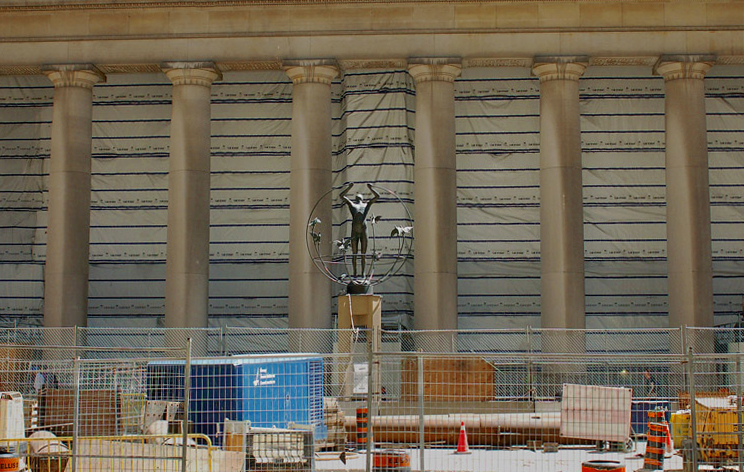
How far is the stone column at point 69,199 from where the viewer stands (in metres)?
30.3

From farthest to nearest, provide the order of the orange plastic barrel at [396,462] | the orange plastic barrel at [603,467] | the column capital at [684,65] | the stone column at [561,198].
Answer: the column capital at [684,65] < the stone column at [561,198] < the orange plastic barrel at [396,462] < the orange plastic barrel at [603,467]

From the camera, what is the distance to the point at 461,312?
35.3 metres

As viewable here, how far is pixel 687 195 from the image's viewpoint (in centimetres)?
2970

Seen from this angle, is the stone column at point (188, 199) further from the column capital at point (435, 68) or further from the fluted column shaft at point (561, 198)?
the fluted column shaft at point (561, 198)

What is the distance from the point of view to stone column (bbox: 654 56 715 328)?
29.4m

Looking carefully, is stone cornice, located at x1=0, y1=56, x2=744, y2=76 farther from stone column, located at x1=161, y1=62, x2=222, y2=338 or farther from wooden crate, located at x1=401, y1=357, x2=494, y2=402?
wooden crate, located at x1=401, y1=357, x2=494, y2=402

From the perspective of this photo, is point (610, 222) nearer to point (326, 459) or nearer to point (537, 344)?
point (537, 344)

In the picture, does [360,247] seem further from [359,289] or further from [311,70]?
[311,70]

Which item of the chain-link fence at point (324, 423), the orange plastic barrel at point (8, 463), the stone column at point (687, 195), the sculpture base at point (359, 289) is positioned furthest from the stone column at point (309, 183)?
the orange plastic barrel at point (8, 463)

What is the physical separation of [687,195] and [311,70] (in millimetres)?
12729

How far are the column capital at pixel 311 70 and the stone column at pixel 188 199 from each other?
2609 millimetres

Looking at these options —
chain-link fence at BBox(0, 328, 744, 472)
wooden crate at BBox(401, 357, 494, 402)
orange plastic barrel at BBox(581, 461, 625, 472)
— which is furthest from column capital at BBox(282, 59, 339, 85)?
orange plastic barrel at BBox(581, 461, 625, 472)

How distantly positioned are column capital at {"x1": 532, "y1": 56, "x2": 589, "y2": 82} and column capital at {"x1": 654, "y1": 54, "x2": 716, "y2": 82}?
2.53 meters

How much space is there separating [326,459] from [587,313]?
2124 cm
